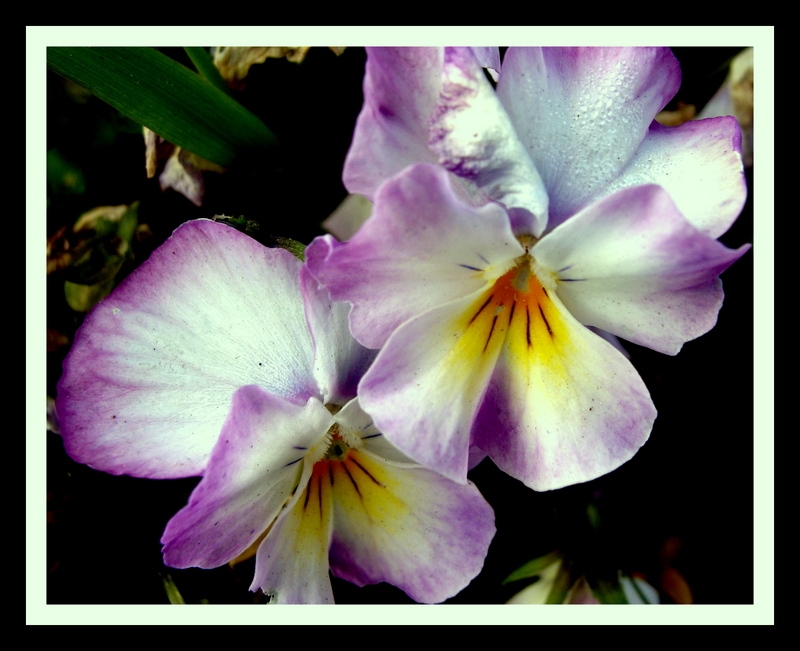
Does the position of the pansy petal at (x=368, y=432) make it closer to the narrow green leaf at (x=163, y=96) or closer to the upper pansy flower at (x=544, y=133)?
the upper pansy flower at (x=544, y=133)

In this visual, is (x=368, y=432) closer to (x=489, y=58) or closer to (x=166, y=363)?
(x=166, y=363)

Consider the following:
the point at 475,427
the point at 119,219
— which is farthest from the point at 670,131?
the point at 119,219

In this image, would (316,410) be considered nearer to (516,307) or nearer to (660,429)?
(516,307)

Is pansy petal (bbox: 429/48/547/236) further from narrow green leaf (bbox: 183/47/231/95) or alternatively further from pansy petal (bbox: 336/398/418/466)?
narrow green leaf (bbox: 183/47/231/95)

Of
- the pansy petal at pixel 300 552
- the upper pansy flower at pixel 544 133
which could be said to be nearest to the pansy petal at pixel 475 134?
the upper pansy flower at pixel 544 133

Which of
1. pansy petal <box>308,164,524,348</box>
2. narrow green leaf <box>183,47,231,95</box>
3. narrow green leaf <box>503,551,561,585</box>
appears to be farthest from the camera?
narrow green leaf <box>503,551,561,585</box>

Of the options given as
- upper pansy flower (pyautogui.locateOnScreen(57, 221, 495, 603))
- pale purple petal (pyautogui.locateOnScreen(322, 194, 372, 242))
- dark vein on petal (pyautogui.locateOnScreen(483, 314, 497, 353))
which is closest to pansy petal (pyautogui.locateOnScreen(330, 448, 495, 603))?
upper pansy flower (pyautogui.locateOnScreen(57, 221, 495, 603))
